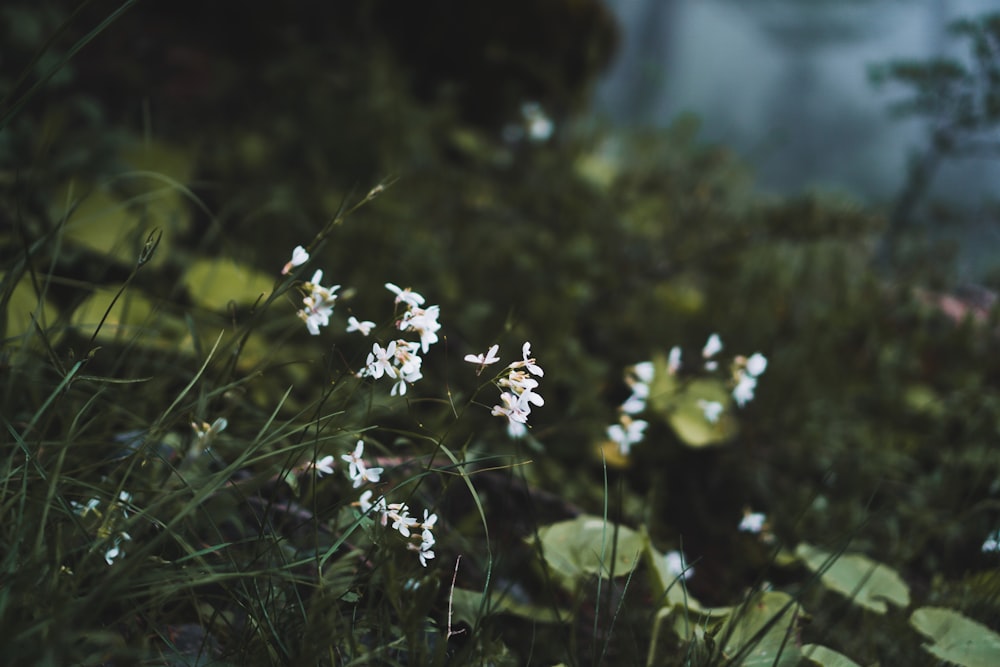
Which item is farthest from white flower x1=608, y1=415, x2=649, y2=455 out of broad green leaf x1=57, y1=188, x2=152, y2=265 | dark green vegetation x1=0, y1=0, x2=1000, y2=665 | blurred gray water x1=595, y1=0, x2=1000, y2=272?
blurred gray water x1=595, y1=0, x2=1000, y2=272

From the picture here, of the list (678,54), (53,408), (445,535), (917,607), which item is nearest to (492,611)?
(445,535)

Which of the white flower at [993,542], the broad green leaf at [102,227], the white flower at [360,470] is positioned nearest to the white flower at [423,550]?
the white flower at [360,470]

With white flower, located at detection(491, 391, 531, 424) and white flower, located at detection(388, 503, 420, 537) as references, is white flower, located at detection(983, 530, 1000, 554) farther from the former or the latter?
white flower, located at detection(388, 503, 420, 537)

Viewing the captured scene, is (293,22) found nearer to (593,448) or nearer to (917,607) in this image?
(593,448)

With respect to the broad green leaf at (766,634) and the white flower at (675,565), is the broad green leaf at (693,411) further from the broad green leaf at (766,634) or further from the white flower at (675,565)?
the broad green leaf at (766,634)

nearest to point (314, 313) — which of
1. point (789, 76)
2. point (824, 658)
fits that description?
point (824, 658)

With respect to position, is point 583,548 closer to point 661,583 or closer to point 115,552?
point 661,583
